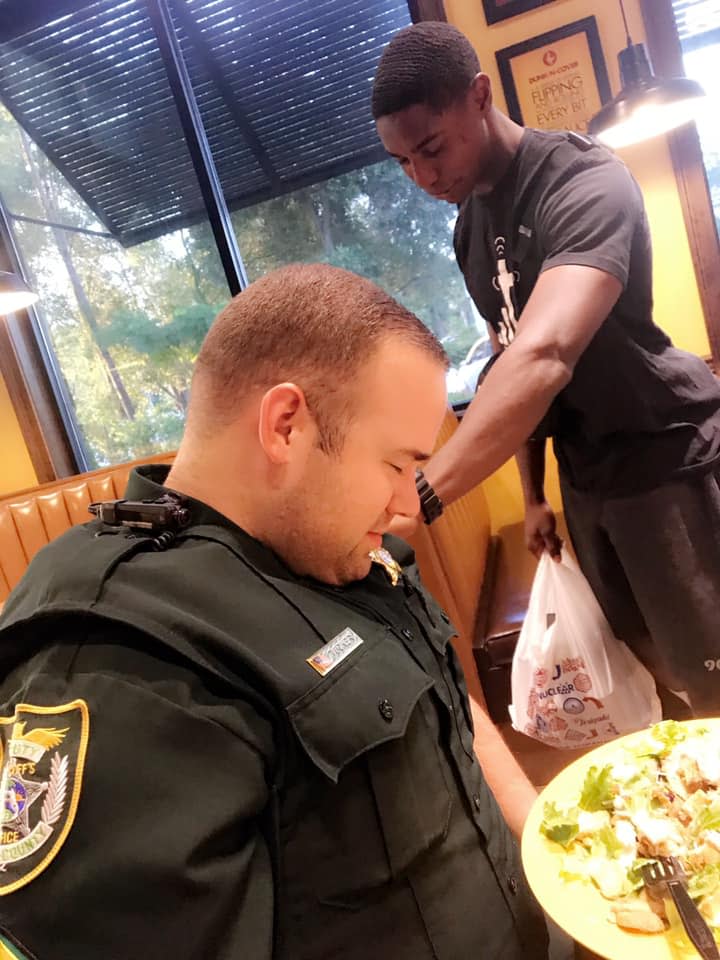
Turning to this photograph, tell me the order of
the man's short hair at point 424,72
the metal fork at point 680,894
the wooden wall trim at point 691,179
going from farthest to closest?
the wooden wall trim at point 691,179 < the man's short hair at point 424,72 < the metal fork at point 680,894

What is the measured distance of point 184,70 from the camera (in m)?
3.82

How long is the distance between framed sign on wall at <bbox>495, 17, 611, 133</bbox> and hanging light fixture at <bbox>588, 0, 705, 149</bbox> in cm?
62

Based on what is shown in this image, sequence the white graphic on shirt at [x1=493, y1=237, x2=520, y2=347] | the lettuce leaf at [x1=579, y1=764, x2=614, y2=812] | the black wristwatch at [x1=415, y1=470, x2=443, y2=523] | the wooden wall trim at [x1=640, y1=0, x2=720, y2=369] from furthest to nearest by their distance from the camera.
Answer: the wooden wall trim at [x1=640, y1=0, x2=720, y2=369] → the white graphic on shirt at [x1=493, y1=237, x2=520, y2=347] → the black wristwatch at [x1=415, y1=470, x2=443, y2=523] → the lettuce leaf at [x1=579, y1=764, x2=614, y2=812]

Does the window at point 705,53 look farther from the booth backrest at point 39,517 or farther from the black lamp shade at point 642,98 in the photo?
the booth backrest at point 39,517

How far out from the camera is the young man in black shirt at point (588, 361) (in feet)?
4.19

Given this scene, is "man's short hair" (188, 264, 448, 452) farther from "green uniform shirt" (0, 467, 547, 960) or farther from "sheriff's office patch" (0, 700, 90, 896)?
"sheriff's office patch" (0, 700, 90, 896)

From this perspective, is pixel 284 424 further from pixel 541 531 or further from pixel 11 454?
pixel 11 454

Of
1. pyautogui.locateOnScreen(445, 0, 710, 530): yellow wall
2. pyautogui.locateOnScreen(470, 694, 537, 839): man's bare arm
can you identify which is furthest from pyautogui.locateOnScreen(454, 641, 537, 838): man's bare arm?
pyautogui.locateOnScreen(445, 0, 710, 530): yellow wall

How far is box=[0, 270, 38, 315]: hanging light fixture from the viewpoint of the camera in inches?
121

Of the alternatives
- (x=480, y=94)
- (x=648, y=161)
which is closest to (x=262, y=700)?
(x=480, y=94)

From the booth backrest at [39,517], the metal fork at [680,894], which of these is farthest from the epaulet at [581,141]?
the booth backrest at [39,517]

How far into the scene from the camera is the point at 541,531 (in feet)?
5.83

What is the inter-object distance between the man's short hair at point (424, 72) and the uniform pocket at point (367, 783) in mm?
1150

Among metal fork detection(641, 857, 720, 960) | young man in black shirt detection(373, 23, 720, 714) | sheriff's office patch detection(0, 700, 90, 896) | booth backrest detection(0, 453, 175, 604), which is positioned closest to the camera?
sheriff's office patch detection(0, 700, 90, 896)
